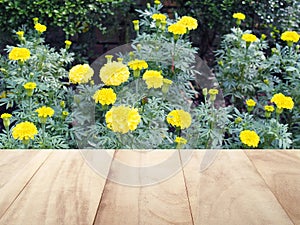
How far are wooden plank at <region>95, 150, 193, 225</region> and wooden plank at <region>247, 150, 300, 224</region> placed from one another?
231 millimetres

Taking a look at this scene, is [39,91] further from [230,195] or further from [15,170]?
[230,195]

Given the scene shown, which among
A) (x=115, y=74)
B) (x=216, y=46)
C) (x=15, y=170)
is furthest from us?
(x=216, y=46)

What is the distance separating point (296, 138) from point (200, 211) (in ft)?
4.94

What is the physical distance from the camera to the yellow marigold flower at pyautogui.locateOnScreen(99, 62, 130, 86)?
1.84m

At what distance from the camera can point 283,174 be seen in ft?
4.03

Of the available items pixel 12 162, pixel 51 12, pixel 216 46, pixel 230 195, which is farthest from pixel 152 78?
pixel 216 46

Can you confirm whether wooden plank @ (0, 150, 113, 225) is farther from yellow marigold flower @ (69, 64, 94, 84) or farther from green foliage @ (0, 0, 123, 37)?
green foliage @ (0, 0, 123, 37)

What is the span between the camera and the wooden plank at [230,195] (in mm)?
962

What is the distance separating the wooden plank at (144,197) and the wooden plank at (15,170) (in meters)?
0.21

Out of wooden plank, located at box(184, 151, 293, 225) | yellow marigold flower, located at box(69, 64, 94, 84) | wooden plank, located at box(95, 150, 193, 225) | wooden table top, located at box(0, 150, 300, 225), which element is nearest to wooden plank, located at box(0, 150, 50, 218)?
A: wooden table top, located at box(0, 150, 300, 225)

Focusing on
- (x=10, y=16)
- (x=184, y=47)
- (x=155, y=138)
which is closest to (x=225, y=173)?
(x=155, y=138)

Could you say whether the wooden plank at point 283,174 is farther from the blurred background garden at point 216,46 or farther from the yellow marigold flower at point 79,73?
the yellow marigold flower at point 79,73

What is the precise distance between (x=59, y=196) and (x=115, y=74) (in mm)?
868

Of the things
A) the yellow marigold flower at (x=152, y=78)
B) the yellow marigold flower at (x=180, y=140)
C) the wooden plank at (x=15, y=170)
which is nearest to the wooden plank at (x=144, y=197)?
the wooden plank at (x=15, y=170)
